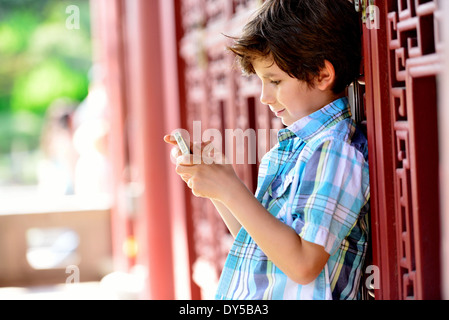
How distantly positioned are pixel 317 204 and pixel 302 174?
0.24ft

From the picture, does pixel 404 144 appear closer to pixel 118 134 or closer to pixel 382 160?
pixel 382 160

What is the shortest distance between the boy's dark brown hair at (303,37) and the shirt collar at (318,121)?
0.05 metres

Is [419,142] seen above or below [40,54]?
below

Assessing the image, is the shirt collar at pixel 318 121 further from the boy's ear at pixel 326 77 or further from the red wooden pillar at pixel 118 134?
the red wooden pillar at pixel 118 134

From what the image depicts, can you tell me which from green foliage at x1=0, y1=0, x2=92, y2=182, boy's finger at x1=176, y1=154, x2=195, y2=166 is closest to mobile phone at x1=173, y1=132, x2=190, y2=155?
boy's finger at x1=176, y1=154, x2=195, y2=166

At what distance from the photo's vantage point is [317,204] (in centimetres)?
116

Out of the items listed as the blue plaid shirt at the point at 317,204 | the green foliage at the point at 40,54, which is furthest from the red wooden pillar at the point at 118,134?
the green foliage at the point at 40,54

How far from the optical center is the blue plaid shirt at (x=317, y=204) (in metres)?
1.17

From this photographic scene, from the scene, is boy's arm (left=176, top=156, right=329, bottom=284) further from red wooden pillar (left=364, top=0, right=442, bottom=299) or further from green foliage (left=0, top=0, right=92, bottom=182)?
green foliage (left=0, top=0, right=92, bottom=182)

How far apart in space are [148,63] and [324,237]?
8.79 feet

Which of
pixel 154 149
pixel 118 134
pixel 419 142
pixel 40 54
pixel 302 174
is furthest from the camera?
pixel 40 54

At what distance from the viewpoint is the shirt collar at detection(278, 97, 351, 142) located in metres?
1.27

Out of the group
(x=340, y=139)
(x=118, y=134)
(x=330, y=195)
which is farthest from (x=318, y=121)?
(x=118, y=134)

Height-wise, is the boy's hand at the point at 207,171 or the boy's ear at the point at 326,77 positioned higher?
the boy's ear at the point at 326,77
